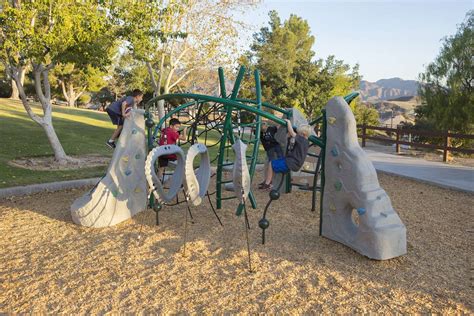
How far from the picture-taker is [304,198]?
25.1 ft

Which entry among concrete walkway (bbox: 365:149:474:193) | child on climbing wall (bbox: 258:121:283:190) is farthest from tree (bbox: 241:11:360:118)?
child on climbing wall (bbox: 258:121:283:190)

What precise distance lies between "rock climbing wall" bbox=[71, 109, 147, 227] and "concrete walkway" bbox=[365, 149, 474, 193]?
20.9ft

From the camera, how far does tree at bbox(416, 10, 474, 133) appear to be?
16.9 m

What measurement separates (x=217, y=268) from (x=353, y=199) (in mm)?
1715

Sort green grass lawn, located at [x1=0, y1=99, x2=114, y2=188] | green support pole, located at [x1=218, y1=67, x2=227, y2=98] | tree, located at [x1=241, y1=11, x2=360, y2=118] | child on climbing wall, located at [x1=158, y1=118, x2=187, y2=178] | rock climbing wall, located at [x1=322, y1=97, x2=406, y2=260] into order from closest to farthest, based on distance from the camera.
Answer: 1. rock climbing wall, located at [x1=322, y1=97, x2=406, y2=260]
2. green support pole, located at [x1=218, y1=67, x2=227, y2=98]
3. child on climbing wall, located at [x1=158, y1=118, x2=187, y2=178]
4. green grass lawn, located at [x1=0, y1=99, x2=114, y2=188]
5. tree, located at [x1=241, y1=11, x2=360, y2=118]

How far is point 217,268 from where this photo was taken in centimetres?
436

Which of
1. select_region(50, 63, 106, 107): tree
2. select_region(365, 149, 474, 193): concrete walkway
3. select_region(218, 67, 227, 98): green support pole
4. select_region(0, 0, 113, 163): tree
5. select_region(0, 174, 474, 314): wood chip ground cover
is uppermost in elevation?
select_region(50, 63, 106, 107): tree

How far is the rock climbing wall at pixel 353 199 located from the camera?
14.6ft

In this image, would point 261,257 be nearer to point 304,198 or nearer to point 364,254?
point 364,254

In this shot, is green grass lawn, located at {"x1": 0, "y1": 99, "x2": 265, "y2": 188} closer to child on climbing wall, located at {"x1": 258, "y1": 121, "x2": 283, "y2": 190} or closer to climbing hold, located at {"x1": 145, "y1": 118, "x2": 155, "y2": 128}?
child on climbing wall, located at {"x1": 258, "y1": 121, "x2": 283, "y2": 190}

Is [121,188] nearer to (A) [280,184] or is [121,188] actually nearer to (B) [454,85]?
(A) [280,184]

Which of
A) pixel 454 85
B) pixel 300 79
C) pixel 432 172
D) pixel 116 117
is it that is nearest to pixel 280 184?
pixel 116 117

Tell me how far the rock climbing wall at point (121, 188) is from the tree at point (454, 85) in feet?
49.6

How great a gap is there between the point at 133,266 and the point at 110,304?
82 cm
